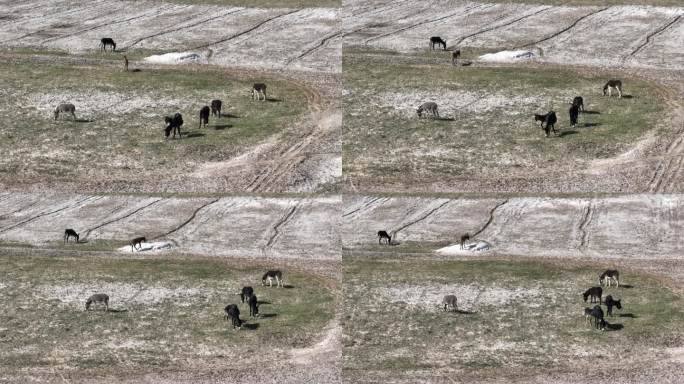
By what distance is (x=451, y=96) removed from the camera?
293ft

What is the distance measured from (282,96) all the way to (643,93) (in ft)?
82.4

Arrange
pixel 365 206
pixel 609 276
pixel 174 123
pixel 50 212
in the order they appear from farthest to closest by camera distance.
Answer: pixel 50 212 → pixel 365 206 → pixel 174 123 → pixel 609 276

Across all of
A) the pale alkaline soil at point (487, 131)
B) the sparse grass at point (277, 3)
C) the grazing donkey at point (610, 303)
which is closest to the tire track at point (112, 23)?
the sparse grass at point (277, 3)

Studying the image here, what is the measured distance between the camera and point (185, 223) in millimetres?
90438

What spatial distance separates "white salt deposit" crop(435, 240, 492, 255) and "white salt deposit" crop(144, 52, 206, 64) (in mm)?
26755

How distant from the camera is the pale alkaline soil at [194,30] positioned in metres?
98.4

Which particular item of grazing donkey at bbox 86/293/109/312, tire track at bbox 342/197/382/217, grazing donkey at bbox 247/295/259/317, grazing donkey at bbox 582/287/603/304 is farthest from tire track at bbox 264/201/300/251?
grazing donkey at bbox 582/287/603/304

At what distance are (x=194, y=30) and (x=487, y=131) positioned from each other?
32.7 m

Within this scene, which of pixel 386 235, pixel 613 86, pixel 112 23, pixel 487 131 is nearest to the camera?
pixel 386 235

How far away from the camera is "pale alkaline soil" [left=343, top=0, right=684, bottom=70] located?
3853 inches

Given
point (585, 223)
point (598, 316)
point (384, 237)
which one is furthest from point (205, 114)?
point (598, 316)

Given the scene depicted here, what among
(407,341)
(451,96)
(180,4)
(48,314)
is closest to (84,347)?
(48,314)

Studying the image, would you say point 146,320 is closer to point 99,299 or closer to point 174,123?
point 99,299

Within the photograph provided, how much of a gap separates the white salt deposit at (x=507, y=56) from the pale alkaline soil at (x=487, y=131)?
274 cm
